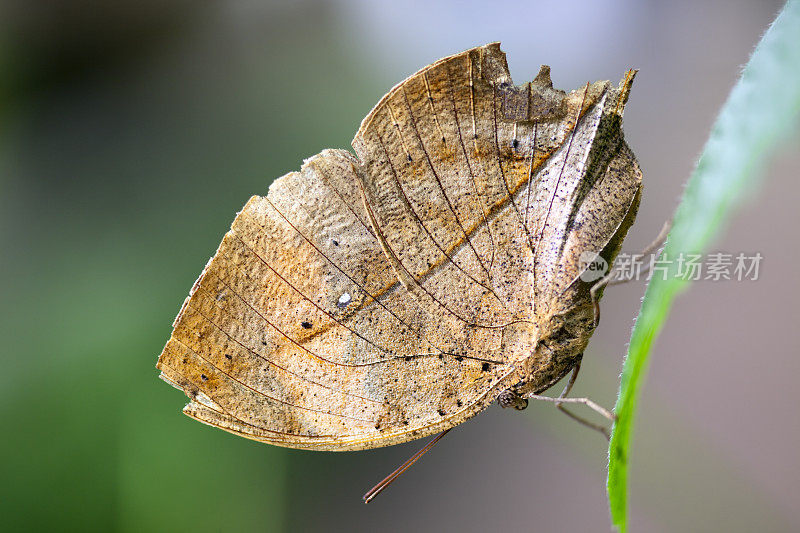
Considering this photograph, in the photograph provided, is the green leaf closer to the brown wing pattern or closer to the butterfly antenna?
the brown wing pattern

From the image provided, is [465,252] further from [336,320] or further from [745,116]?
[745,116]

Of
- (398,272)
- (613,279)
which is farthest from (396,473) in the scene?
(613,279)

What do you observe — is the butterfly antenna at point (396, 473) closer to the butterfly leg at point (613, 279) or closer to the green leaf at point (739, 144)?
the butterfly leg at point (613, 279)

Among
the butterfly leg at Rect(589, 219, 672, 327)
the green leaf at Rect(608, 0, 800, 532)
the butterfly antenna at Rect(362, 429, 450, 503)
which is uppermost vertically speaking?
the green leaf at Rect(608, 0, 800, 532)

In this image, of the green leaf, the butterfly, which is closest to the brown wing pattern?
the butterfly

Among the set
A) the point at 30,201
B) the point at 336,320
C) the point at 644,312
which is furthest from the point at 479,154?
the point at 30,201

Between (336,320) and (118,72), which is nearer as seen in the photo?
(336,320)

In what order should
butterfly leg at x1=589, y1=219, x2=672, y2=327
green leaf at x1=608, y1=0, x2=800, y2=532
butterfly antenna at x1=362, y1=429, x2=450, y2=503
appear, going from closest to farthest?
green leaf at x1=608, y1=0, x2=800, y2=532 → butterfly leg at x1=589, y1=219, x2=672, y2=327 → butterfly antenna at x1=362, y1=429, x2=450, y2=503

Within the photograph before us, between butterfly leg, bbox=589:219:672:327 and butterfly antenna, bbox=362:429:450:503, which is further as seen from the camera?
butterfly antenna, bbox=362:429:450:503

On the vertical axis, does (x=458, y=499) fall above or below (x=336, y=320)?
below
